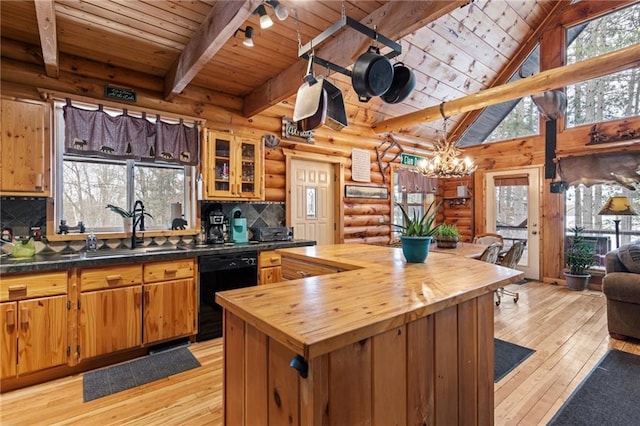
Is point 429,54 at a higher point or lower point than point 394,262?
higher

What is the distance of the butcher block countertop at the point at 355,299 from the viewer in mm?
953

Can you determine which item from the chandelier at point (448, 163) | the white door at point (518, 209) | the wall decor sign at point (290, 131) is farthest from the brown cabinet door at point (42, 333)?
the white door at point (518, 209)

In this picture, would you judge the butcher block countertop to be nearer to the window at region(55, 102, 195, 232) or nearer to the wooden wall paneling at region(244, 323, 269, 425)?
the wooden wall paneling at region(244, 323, 269, 425)

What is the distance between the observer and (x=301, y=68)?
10.5 ft

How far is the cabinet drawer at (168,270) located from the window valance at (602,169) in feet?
19.5

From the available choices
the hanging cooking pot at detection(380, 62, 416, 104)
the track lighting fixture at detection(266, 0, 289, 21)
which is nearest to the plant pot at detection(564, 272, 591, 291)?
the hanging cooking pot at detection(380, 62, 416, 104)

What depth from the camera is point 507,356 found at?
2.85 meters

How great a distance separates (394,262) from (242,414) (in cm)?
119

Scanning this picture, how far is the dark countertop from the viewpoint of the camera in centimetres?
231

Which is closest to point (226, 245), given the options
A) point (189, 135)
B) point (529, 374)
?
point (189, 135)

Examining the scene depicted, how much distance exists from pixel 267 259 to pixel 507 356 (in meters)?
2.48

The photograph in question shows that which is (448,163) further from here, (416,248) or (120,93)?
(120,93)

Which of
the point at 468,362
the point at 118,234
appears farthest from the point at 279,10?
the point at 118,234

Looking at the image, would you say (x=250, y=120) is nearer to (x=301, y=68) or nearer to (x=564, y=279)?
(x=301, y=68)
